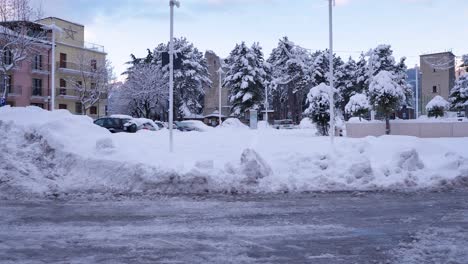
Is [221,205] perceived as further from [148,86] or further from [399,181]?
[148,86]

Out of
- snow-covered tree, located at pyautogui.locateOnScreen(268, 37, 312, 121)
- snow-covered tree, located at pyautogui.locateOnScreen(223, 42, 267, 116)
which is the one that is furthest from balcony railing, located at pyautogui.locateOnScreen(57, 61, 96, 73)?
snow-covered tree, located at pyautogui.locateOnScreen(268, 37, 312, 121)

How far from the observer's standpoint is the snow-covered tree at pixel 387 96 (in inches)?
958

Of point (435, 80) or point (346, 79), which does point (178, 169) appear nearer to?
point (346, 79)

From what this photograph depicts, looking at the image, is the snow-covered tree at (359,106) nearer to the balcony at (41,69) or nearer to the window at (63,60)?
the balcony at (41,69)

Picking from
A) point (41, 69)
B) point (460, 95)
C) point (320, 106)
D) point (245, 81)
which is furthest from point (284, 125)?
point (320, 106)

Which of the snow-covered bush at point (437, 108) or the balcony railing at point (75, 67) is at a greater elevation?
the balcony railing at point (75, 67)

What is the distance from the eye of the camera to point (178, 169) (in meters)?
10.7

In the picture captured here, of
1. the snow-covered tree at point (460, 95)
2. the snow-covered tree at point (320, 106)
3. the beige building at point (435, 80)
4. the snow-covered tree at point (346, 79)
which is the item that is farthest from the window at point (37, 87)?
the beige building at point (435, 80)

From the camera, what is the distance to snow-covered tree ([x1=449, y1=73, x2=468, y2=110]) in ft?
143

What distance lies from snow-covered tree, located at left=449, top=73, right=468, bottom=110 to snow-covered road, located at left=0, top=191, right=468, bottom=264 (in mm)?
38487

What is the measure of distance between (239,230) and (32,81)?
5066cm

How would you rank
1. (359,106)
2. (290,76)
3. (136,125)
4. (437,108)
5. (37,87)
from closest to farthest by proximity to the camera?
(136,125), (359,106), (437,108), (37,87), (290,76)

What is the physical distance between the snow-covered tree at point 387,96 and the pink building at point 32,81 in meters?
35.5

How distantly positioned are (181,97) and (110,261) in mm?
59832
